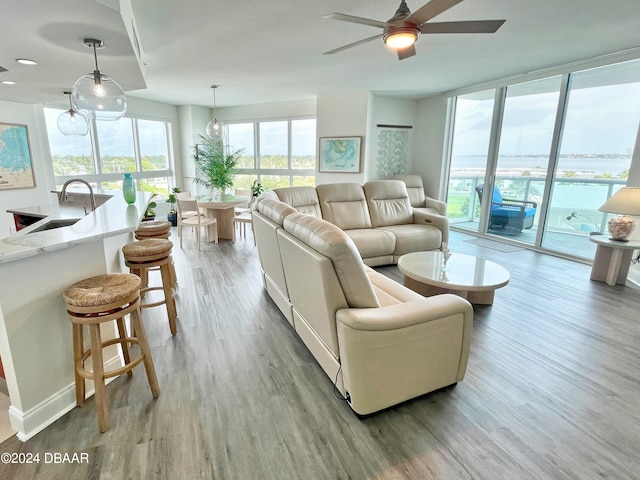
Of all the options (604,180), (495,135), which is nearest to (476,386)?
(604,180)

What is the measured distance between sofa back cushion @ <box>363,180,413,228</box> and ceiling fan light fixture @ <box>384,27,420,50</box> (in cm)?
252

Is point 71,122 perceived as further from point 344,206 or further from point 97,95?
point 344,206

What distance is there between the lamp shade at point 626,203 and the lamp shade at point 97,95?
442cm

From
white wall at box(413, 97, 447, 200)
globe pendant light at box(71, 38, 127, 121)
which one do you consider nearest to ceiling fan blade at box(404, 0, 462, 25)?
globe pendant light at box(71, 38, 127, 121)

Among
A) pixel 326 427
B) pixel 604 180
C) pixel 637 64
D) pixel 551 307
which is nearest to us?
pixel 326 427

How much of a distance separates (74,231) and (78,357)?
0.70 meters

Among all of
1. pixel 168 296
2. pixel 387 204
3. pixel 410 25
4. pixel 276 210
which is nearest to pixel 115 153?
pixel 168 296

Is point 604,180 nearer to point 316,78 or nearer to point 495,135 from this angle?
point 495,135

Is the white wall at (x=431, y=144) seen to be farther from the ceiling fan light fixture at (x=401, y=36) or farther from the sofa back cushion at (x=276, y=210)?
the sofa back cushion at (x=276, y=210)

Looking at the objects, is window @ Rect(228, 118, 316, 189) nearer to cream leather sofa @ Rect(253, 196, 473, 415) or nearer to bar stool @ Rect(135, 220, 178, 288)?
bar stool @ Rect(135, 220, 178, 288)

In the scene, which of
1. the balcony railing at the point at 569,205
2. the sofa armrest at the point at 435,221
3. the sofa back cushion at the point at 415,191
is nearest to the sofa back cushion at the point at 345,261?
the sofa armrest at the point at 435,221

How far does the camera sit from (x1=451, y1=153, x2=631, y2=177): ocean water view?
4.12 metres

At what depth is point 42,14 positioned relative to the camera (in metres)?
1.73

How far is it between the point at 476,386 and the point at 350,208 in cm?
287
